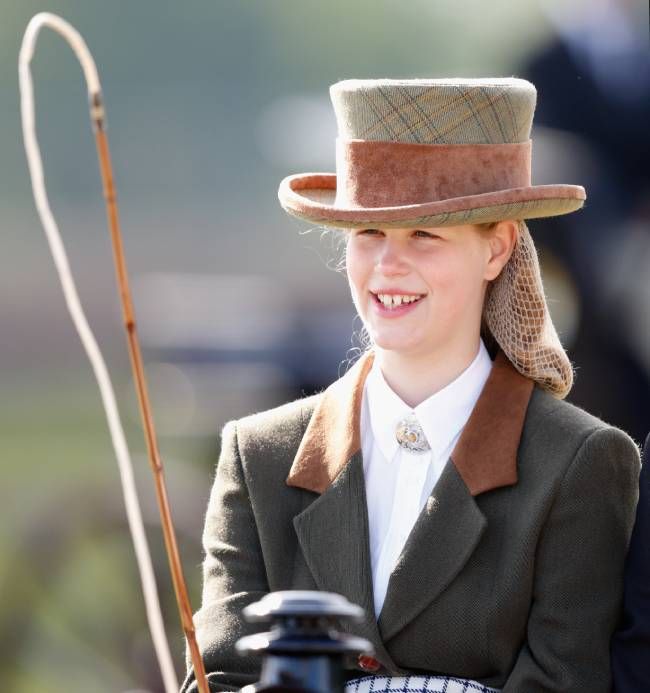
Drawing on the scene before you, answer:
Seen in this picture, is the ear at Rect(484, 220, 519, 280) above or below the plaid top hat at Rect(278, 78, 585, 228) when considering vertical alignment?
below

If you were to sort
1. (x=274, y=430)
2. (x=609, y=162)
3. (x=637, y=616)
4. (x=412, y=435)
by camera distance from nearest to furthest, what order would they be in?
(x=637, y=616), (x=412, y=435), (x=274, y=430), (x=609, y=162)

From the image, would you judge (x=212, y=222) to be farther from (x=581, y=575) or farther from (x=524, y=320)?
(x=581, y=575)

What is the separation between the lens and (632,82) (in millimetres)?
4812

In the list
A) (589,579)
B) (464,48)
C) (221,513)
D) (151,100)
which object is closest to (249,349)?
(151,100)

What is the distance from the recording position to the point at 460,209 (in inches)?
110

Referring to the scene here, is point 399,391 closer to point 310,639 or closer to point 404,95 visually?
point 404,95

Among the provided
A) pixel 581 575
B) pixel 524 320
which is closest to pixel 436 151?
pixel 524 320

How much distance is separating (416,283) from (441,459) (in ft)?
1.15

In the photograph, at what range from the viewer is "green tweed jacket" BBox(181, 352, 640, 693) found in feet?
8.98

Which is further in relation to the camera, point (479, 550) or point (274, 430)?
point (274, 430)

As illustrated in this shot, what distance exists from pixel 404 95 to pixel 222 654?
1.08m

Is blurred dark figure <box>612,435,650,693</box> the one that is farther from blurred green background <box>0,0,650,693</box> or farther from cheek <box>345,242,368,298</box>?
blurred green background <box>0,0,650,693</box>

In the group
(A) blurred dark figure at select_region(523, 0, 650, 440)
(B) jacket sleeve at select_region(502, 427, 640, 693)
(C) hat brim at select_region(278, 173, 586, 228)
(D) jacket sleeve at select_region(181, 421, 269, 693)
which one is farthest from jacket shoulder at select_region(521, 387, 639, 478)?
(A) blurred dark figure at select_region(523, 0, 650, 440)

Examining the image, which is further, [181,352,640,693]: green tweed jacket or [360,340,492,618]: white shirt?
[360,340,492,618]: white shirt
